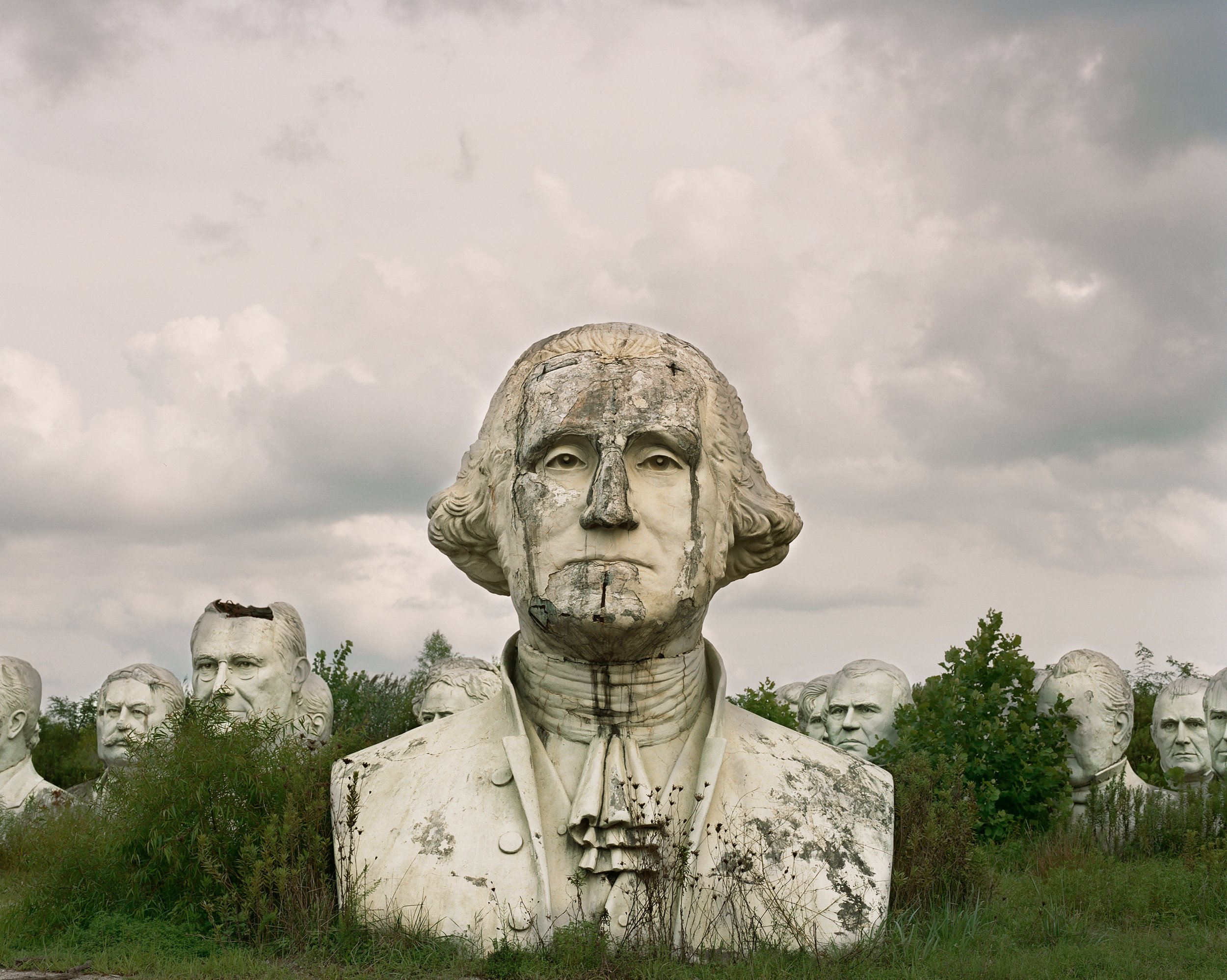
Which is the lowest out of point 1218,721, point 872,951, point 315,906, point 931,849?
point 872,951

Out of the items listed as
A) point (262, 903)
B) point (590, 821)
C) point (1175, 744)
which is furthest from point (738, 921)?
point (1175, 744)

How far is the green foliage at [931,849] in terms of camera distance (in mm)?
6348

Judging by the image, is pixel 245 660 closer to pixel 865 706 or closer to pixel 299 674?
pixel 299 674

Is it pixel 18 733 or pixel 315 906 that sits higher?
pixel 18 733

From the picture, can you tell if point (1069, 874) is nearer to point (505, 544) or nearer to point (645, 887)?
point (645, 887)

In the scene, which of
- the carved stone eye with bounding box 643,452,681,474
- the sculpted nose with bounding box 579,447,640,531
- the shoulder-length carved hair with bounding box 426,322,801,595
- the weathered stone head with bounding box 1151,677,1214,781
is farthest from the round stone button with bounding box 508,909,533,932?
the weathered stone head with bounding box 1151,677,1214,781

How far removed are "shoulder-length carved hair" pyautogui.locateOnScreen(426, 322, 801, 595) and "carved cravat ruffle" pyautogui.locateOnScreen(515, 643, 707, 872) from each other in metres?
0.49

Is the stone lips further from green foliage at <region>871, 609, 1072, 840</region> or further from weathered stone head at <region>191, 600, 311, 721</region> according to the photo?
weathered stone head at <region>191, 600, 311, 721</region>

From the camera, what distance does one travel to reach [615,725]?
18.6 ft

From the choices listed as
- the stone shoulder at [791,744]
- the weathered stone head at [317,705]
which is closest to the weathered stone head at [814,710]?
the weathered stone head at [317,705]

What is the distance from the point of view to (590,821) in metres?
5.44

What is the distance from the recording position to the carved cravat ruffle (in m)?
5.42

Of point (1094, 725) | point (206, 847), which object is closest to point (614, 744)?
point (206, 847)

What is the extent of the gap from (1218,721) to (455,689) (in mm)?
6774
